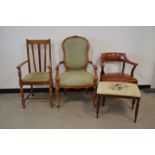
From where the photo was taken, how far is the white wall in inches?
104

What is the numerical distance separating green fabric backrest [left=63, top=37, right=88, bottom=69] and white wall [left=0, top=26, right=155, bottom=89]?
6.7 inches

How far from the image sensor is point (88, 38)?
2742mm

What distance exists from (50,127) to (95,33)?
1.73m

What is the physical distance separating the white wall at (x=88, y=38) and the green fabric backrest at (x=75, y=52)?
6.7 inches

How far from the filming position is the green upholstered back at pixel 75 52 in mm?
2605

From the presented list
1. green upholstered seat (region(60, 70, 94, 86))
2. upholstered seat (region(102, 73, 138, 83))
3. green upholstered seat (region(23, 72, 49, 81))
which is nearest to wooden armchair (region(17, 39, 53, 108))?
green upholstered seat (region(23, 72, 49, 81))

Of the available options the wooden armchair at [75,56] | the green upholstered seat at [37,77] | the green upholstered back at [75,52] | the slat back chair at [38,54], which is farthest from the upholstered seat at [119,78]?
the slat back chair at [38,54]

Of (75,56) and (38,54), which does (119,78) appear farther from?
(38,54)

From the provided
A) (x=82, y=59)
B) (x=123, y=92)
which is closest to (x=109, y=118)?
(x=123, y=92)

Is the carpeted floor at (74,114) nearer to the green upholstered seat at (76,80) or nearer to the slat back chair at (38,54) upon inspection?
the green upholstered seat at (76,80)

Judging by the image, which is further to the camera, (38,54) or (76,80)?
(38,54)

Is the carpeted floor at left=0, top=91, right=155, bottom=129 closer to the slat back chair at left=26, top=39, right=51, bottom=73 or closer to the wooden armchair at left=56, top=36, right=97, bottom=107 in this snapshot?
the wooden armchair at left=56, top=36, right=97, bottom=107

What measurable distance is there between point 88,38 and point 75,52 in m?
0.37

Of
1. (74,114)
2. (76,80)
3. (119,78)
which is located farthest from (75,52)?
(74,114)
